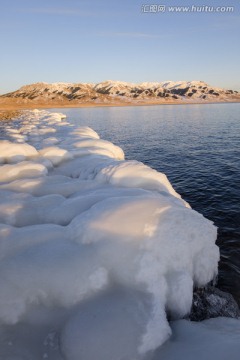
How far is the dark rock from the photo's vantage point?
4902 mm

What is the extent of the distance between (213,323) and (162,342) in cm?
130

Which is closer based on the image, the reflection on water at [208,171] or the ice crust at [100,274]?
the ice crust at [100,274]

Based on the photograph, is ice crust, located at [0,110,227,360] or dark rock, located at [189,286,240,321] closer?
ice crust, located at [0,110,227,360]

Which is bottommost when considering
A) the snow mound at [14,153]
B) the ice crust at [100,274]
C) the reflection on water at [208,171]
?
the reflection on water at [208,171]

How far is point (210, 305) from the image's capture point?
5211 millimetres

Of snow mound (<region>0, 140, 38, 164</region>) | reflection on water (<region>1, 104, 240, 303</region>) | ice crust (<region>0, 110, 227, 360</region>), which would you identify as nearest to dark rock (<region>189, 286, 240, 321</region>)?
ice crust (<region>0, 110, 227, 360</region>)

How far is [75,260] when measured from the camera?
4609 mm

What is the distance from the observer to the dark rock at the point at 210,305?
16.1 ft

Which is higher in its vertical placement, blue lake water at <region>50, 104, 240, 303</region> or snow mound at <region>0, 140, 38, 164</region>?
snow mound at <region>0, 140, 38, 164</region>

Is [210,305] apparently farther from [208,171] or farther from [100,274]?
[208,171]

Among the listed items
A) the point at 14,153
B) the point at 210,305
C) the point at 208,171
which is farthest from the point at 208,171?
the point at 210,305

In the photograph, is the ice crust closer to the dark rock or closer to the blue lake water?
the dark rock

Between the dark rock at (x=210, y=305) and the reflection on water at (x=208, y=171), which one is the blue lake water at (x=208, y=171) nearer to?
the reflection on water at (x=208, y=171)

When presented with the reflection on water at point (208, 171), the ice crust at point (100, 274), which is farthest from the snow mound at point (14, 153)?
the reflection on water at point (208, 171)
